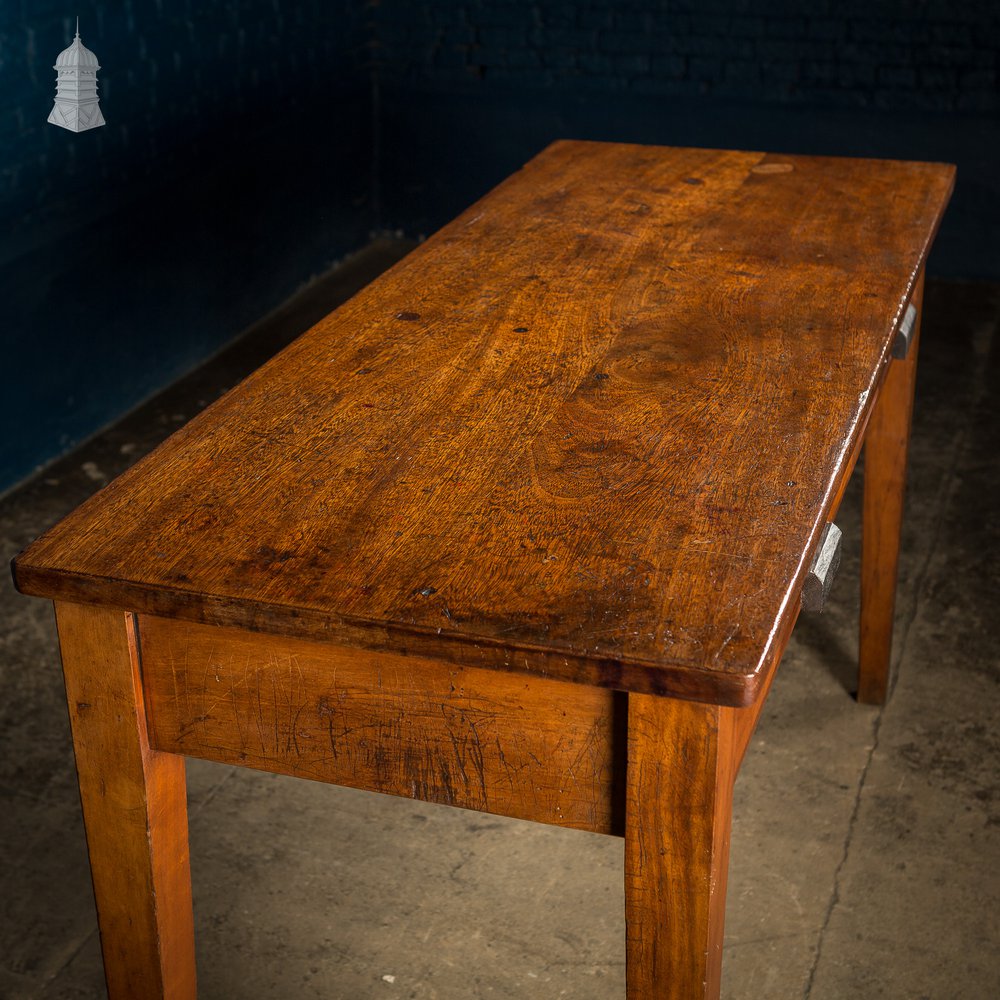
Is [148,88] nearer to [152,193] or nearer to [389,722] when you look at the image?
[152,193]

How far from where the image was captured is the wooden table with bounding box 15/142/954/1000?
1.11 meters

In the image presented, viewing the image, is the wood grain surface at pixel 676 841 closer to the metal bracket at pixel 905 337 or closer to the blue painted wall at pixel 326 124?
the metal bracket at pixel 905 337

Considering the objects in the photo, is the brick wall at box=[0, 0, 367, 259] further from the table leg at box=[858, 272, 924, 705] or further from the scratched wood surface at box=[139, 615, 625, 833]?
the scratched wood surface at box=[139, 615, 625, 833]

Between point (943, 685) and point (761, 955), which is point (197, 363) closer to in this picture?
point (943, 685)

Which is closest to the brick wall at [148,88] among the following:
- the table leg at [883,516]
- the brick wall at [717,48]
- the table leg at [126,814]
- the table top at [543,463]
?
the brick wall at [717,48]

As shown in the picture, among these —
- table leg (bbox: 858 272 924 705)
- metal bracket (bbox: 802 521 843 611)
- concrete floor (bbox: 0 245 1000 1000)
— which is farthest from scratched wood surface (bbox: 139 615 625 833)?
table leg (bbox: 858 272 924 705)

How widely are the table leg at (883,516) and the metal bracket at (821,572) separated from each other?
3.38 feet

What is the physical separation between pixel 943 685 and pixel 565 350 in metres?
1.29

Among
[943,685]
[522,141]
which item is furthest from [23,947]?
[522,141]

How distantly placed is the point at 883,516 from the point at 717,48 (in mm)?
2885

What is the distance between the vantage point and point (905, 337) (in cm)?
200

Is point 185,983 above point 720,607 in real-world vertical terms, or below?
below

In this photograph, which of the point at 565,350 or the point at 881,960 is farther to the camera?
the point at 881,960

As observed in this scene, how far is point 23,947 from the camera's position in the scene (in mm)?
1942
